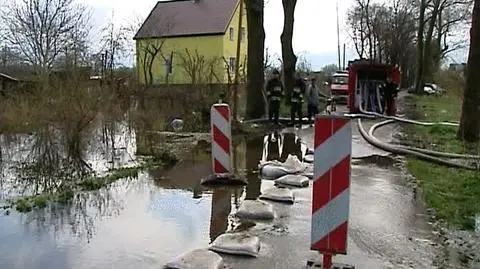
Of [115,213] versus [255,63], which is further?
[255,63]

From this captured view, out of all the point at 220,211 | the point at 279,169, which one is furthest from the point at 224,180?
the point at 220,211

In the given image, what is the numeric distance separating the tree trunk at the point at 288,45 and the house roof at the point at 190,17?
26.5 m

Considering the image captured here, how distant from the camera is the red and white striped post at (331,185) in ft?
16.9

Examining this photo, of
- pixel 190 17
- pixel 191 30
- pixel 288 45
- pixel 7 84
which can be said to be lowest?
pixel 7 84

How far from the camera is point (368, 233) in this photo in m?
6.62

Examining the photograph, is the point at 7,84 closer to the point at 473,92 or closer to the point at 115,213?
the point at 473,92

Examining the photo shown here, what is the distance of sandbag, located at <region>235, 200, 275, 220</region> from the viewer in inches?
279

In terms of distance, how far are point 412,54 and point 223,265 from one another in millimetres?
65987

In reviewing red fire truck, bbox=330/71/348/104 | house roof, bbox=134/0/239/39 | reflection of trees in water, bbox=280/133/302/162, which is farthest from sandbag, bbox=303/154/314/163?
house roof, bbox=134/0/239/39

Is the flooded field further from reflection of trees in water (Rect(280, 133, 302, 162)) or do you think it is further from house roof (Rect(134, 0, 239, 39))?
house roof (Rect(134, 0, 239, 39))

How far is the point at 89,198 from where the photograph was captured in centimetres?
830

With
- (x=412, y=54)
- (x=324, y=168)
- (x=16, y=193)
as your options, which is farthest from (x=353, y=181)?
(x=412, y=54)

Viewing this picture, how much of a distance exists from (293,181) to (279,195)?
1154 millimetres

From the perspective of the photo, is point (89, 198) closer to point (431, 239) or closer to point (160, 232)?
point (160, 232)
